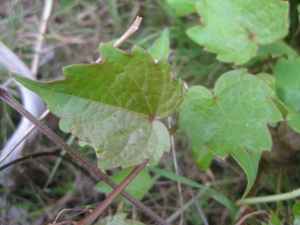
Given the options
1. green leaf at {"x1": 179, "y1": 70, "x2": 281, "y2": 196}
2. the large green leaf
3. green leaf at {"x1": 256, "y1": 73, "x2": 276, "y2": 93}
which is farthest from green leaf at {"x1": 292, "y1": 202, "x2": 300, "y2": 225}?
green leaf at {"x1": 256, "y1": 73, "x2": 276, "y2": 93}

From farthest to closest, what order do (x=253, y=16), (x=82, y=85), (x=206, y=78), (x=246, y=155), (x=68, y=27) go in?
(x=68, y=27)
(x=206, y=78)
(x=253, y=16)
(x=246, y=155)
(x=82, y=85)

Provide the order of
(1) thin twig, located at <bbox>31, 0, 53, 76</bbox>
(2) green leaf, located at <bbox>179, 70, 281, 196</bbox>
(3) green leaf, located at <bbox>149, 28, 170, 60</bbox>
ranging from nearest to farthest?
(2) green leaf, located at <bbox>179, 70, 281, 196</bbox> < (3) green leaf, located at <bbox>149, 28, 170, 60</bbox> < (1) thin twig, located at <bbox>31, 0, 53, 76</bbox>

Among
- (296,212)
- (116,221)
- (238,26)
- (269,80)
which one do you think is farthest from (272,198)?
(238,26)

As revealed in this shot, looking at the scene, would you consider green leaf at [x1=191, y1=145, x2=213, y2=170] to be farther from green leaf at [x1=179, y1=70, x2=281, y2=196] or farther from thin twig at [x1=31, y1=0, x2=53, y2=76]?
thin twig at [x1=31, y1=0, x2=53, y2=76]

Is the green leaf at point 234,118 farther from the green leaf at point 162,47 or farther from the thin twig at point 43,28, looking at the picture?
the thin twig at point 43,28

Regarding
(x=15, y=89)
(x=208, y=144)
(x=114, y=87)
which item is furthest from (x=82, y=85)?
(x=15, y=89)

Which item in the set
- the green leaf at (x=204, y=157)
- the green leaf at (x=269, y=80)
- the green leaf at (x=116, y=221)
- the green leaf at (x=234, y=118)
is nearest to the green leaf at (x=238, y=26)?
the green leaf at (x=269, y=80)

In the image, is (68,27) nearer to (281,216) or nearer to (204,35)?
(204,35)
